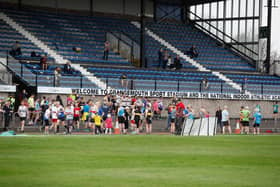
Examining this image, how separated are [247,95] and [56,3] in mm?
18158

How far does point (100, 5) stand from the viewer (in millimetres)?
56656

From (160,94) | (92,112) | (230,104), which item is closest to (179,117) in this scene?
(92,112)

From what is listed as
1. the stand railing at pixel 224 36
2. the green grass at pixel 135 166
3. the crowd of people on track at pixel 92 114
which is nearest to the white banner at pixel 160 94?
the crowd of people on track at pixel 92 114

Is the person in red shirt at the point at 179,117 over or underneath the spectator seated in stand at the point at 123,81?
underneath

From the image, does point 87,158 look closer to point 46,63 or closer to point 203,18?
point 46,63

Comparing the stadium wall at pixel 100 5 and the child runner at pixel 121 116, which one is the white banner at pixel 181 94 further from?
the stadium wall at pixel 100 5

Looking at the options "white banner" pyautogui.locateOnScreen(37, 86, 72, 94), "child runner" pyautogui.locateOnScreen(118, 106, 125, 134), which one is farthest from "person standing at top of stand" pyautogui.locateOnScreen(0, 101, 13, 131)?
"child runner" pyautogui.locateOnScreen(118, 106, 125, 134)

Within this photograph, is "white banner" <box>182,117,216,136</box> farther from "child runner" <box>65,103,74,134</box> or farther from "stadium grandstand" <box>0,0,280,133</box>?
"stadium grandstand" <box>0,0,280,133</box>

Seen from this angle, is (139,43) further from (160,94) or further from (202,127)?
(202,127)

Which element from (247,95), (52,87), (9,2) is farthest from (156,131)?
(9,2)

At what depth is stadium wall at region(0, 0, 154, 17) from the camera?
52.8m

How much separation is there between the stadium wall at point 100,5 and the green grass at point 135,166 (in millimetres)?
32872

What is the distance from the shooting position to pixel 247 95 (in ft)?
155

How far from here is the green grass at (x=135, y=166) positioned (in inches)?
480
